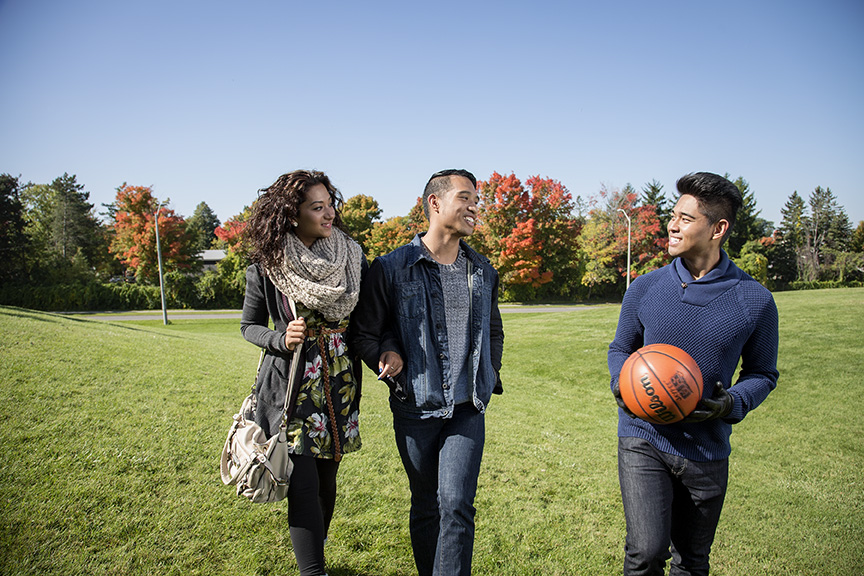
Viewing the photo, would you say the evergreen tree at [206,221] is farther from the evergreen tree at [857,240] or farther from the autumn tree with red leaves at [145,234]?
the evergreen tree at [857,240]

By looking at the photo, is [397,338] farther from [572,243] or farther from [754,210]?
[754,210]

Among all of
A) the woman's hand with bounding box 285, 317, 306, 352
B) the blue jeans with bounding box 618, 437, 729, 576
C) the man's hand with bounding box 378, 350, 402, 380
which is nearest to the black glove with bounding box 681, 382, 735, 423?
the blue jeans with bounding box 618, 437, 729, 576

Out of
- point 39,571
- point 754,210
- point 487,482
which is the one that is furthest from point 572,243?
point 39,571

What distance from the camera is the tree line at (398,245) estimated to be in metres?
39.4

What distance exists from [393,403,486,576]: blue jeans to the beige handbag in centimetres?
65

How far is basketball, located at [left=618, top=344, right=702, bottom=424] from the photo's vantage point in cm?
241

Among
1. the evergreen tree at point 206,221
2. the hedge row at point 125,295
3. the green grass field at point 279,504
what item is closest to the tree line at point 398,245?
the hedge row at point 125,295

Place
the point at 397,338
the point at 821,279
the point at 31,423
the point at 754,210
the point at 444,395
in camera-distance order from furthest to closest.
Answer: the point at 754,210
the point at 821,279
the point at 31,423
the point at 397,338
the point at 444,395

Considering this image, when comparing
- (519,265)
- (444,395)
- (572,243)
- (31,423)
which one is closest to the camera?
(444,395)

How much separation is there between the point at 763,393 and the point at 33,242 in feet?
182

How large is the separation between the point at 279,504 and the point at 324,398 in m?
1.80

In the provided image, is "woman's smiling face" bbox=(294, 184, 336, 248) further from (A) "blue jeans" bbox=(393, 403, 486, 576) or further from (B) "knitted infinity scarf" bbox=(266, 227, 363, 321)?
(A) "blue jeans" bbox=(393, 403, 486, 576)

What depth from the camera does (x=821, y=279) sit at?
49.6 m

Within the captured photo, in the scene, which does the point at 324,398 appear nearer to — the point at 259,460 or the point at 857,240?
the point at 259,460
